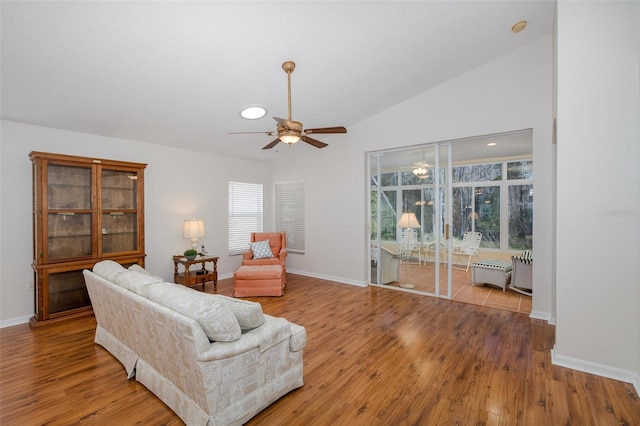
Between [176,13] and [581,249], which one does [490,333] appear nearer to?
[581,249]

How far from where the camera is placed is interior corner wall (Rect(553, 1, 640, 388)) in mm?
2441

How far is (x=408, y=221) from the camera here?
5.02m

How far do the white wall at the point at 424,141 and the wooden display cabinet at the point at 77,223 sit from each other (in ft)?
10.4

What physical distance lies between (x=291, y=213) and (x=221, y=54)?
401 cm

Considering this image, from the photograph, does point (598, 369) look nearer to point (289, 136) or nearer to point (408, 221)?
point (408, 221)

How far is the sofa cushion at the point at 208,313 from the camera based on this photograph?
1.80 metres

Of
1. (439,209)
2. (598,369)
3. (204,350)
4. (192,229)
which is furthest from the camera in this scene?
(192,229)

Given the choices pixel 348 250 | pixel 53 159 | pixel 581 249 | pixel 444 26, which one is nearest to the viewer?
pixel 581 249

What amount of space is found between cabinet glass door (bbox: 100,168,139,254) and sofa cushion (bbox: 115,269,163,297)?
6.62 ft

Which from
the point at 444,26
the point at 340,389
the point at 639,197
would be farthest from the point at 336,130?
the point at 639,197

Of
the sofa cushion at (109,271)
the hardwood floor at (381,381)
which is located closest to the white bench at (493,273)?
the hardwood floor at (381,381)

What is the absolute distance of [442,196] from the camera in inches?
183

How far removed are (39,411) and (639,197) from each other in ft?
16.3

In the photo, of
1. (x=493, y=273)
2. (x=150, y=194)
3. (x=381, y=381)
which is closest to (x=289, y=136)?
(x=381, y=381)
